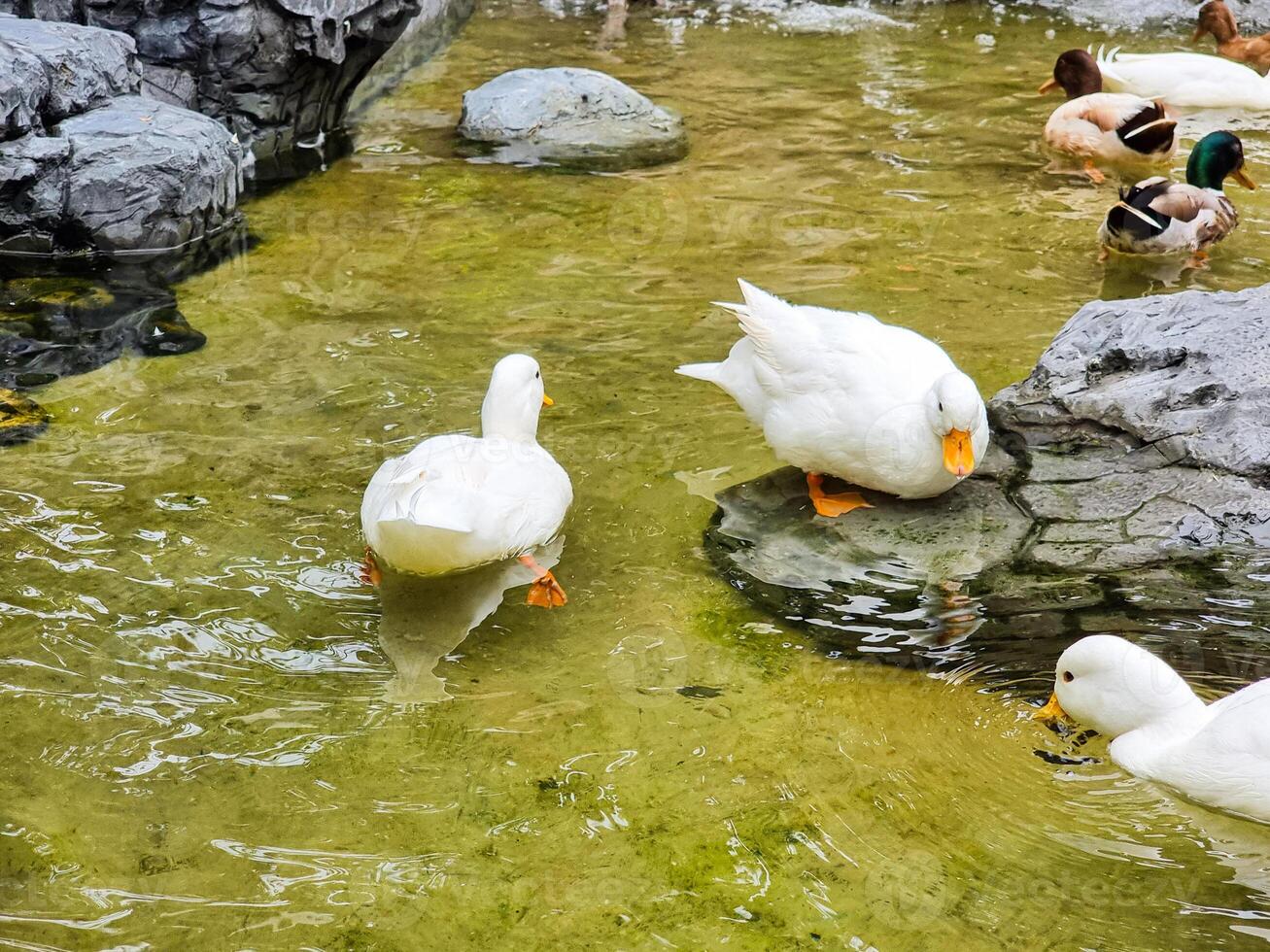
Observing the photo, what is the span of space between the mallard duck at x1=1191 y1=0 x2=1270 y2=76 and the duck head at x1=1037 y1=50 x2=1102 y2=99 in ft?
8.20

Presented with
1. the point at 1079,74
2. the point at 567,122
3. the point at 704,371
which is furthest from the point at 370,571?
the point at 1079,74

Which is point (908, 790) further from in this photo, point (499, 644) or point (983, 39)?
point (983, 39)

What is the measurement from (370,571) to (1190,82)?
827cm

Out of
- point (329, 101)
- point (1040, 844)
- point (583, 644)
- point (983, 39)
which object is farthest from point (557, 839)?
point (983, 39)

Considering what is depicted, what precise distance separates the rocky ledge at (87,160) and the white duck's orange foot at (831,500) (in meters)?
4.21

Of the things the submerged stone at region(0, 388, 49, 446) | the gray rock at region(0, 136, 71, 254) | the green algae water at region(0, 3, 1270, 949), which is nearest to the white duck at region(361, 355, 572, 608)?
the green algae water at region(0, 3, 1270, 949)

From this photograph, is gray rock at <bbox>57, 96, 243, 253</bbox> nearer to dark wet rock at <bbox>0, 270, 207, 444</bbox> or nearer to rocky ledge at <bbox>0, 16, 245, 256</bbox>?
rocky ledge at <bbox>0, 16, 245, 256</bbox>

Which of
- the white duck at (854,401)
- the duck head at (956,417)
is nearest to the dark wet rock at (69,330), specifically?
the white duck at (854,401)

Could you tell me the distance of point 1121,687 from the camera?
3.39 metres

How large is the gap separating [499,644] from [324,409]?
179 cm

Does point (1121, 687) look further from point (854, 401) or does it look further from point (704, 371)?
point (704, 371)

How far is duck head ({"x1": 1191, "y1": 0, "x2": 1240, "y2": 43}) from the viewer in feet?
37.9

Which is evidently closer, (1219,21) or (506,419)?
(506,419)

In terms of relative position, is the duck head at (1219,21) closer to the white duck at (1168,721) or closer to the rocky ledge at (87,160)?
the rocky ledge at (87,160)
